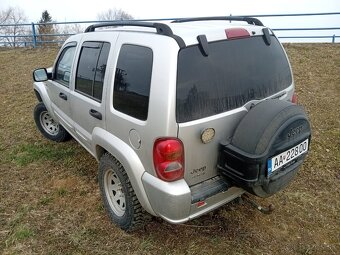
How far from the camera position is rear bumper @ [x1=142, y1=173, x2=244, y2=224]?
7.30ft

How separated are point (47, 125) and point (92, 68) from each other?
237 centimetres

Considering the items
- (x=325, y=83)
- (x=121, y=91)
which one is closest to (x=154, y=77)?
(x=121, y=91)

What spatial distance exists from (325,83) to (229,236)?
5.26 metres

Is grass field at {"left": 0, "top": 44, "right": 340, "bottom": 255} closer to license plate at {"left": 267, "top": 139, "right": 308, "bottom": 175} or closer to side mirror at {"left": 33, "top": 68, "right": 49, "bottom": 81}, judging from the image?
license plate at {"left": 267, "top": 139, "right": 308, "bottom": 175}

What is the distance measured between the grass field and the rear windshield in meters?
1.26

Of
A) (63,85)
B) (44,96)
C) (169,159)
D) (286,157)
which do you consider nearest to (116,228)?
(169,159)

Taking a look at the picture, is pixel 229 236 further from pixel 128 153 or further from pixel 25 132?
pixel 25 132

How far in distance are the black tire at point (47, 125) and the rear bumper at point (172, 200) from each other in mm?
2791

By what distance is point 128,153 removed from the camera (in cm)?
247

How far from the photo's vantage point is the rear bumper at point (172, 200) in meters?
2.22

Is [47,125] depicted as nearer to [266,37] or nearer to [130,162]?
[130,162]

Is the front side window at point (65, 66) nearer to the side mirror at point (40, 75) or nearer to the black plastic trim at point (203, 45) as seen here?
the side mirror at point (40, 75)

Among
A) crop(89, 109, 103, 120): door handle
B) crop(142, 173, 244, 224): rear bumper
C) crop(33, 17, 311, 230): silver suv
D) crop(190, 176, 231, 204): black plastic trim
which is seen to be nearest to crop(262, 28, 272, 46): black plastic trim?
crop(33, 17, 311, 230): silver suv

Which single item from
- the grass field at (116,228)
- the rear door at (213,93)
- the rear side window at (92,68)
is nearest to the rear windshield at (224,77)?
the rear door at (213,93)
